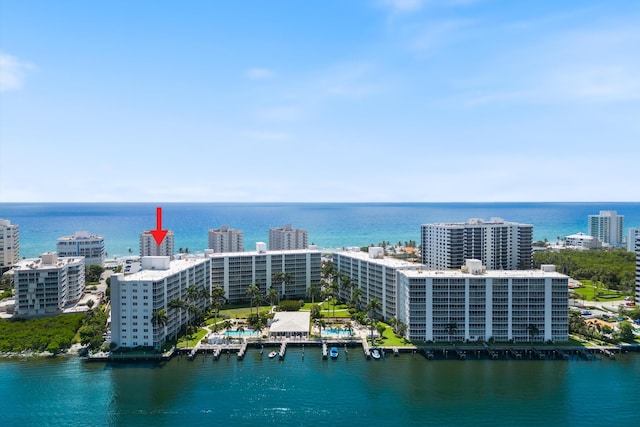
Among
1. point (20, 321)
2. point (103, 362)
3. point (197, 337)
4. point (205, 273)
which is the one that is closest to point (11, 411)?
point (103, 362)

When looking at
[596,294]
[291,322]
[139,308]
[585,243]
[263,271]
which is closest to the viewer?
[139,308]

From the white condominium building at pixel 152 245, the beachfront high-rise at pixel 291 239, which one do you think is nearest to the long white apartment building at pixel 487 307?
the beachfront high-rise at pixel 291 239

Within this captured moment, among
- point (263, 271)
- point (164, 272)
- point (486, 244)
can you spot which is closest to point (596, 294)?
point (486, 244)

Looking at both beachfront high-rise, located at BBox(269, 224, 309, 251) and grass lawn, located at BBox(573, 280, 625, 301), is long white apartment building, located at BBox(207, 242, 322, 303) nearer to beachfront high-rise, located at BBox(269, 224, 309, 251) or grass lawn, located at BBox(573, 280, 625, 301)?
beachfront high-rise, located at BBox(269, 224, 309, 251)

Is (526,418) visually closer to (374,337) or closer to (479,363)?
(479,363)

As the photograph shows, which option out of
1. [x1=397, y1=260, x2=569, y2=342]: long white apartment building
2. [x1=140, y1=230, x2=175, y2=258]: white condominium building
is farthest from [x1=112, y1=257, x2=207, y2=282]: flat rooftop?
[x1=140, y1=230, x2=175, y2=258]: white condominium building

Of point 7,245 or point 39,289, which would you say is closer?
point 39,289

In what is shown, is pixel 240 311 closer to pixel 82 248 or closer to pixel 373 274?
pixel 373 274
